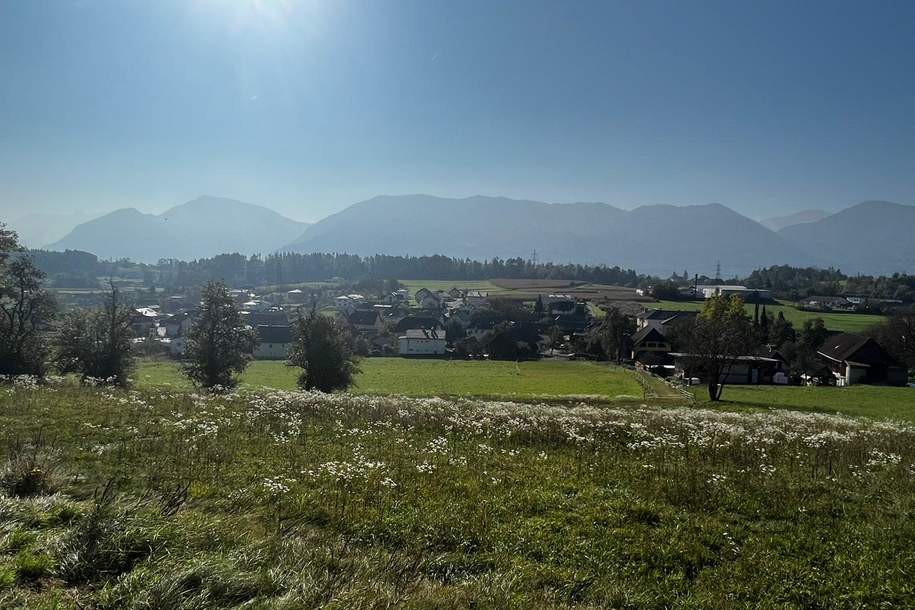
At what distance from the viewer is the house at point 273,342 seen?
102 meters

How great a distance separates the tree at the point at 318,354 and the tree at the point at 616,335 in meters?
61.1

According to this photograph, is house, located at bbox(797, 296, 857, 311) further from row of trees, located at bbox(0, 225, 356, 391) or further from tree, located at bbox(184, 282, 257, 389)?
tree, located at bbox(184, 282, 257, 389)

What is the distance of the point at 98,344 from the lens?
120 ft

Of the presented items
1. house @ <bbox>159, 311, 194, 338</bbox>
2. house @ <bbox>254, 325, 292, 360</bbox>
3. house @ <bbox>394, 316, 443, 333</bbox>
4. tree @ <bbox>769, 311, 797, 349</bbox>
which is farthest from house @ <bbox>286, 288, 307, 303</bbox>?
tree @ <bbox>769, 311, 797, 349</bbox>

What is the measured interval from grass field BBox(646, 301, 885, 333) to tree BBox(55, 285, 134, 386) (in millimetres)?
106657

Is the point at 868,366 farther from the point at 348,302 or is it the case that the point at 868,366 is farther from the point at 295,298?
the point at 295,298

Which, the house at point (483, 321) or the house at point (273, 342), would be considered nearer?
the house at point (273, 342)

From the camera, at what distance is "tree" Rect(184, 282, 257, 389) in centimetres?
3647

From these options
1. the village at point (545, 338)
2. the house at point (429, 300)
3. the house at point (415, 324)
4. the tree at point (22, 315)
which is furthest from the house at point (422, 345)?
the tree at point (22, 315)

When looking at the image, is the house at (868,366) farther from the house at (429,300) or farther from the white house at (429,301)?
the white house at (429,301)

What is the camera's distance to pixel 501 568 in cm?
718

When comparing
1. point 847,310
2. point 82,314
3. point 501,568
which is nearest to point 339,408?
point 501,568

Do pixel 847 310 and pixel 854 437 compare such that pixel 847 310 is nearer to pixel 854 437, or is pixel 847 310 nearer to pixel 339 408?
pixel 854 437

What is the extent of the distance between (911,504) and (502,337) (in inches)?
3404
